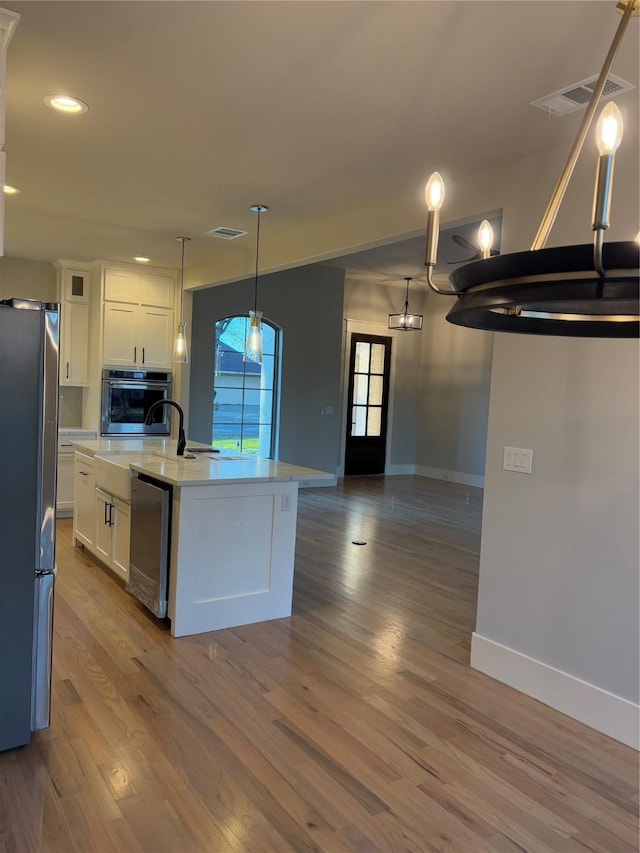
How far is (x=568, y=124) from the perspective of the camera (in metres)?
2.67

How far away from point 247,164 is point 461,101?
1.29 meters

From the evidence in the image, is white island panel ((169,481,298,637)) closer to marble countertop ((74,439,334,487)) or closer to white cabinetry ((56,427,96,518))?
marble countertop ((74,439,334,487))

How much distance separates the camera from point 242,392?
26.5 feet

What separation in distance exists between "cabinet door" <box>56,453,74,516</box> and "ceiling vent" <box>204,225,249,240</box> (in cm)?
263

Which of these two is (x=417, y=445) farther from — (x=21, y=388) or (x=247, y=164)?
(x=21, y=388)

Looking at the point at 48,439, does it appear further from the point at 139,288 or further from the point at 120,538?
the point at 139,288

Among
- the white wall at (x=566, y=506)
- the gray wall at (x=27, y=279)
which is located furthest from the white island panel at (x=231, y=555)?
the gray wall at (x=27, y=279)

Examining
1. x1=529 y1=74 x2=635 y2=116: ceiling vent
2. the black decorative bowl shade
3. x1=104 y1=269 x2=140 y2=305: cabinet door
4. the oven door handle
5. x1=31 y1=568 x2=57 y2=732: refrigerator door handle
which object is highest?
x1=529 y1=74 x2=635 y2=116: ceiling vent

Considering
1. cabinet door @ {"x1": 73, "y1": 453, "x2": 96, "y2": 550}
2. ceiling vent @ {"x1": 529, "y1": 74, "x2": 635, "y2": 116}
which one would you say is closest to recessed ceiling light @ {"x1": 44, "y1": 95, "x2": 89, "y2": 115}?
ceiling vent @ {"x1": 529, "y1": 74, "x2": 635, "y2": 116}

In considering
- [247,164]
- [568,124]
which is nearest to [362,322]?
[247,164]

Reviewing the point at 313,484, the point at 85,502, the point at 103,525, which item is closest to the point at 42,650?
the point at 103,525

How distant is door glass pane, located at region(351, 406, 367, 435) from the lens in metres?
9.58

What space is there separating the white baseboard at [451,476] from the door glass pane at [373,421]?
40.8 inches

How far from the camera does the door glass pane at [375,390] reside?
976cm
